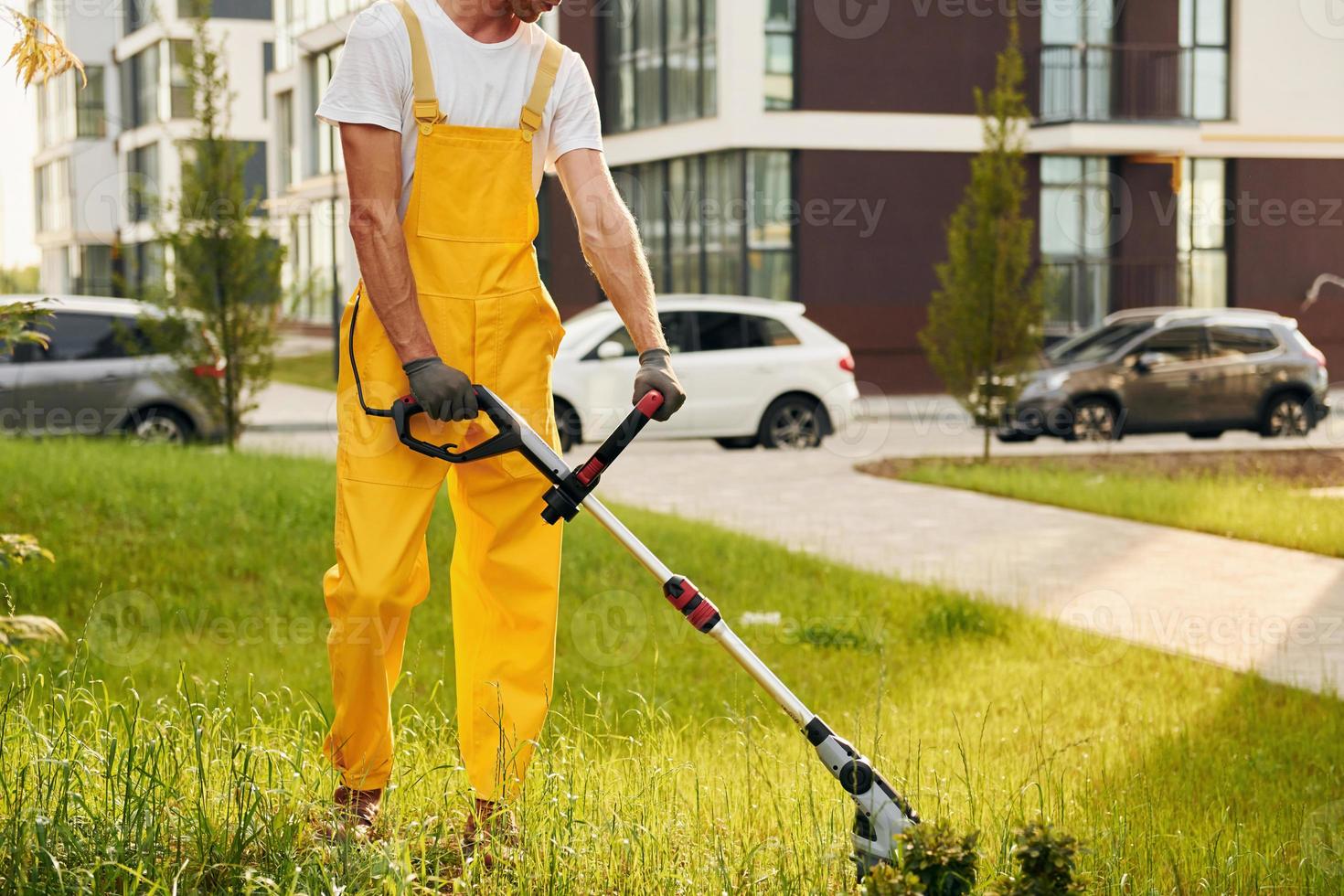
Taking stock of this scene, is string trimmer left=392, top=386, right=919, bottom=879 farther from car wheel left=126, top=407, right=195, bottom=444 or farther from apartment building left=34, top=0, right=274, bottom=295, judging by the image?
apartment building left=34, top=0, right=274, bottom=295

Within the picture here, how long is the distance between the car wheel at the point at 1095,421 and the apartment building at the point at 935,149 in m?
9.13

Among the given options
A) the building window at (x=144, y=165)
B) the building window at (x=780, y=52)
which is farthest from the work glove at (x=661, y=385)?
the building window at (x=144, y=165)

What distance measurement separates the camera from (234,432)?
15.1m

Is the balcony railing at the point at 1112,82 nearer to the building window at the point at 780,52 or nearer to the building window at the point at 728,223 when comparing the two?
the building window at the point at 780,52

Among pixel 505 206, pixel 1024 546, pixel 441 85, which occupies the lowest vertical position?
pixel 1024 546

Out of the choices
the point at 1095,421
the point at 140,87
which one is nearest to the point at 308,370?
the point at 1095,421

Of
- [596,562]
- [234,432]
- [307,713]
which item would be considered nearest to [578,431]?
[234,432]

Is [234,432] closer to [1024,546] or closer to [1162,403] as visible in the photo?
[1024,546]

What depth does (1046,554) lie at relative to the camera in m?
9.71

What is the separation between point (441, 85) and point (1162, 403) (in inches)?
609

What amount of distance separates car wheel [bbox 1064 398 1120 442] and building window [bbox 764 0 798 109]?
416 inches

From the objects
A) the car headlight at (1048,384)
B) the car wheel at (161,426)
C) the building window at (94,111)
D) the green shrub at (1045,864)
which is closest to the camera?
the green shrub at (1045,864)

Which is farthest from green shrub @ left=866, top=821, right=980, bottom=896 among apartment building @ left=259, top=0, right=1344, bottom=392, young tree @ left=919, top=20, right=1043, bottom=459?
apartment building @ left=259, top=0, right=1344, bottom=392

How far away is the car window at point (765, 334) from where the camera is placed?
17.2 metres
